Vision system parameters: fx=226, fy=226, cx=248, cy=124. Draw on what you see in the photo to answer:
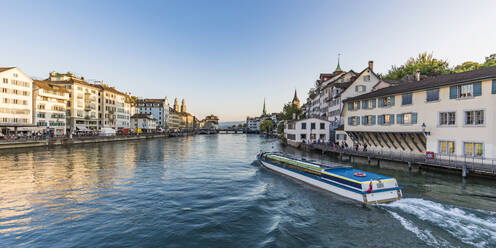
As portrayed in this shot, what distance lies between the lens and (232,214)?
15.0 metres

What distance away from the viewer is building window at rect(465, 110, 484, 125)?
23.7 meters

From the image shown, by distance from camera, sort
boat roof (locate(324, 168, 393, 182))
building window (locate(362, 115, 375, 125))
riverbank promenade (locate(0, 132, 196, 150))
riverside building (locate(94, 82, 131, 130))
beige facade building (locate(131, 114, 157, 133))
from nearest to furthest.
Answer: boat roof (locate(324, 168, 393, 182))
building window (locate(362, 115, 375, 125))
riverbank promenade (locate(0, 132, 196, 150))
riverside building (locate(94, 82, 131, 130))
beige facade building (locate(131, 114, 157, 133))

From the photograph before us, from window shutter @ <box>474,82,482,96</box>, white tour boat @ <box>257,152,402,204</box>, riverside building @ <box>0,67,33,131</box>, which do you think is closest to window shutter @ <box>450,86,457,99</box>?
window shutter @ <box>474,82,482,96</box>

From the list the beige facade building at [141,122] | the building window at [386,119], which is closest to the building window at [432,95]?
the building window at [386,119]

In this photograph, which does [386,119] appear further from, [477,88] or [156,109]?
[156,109]

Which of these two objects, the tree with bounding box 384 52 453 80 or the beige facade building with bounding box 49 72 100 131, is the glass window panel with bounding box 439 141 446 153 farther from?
the beige facade building with bounding box 49 72 100 131

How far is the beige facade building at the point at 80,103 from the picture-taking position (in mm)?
86125

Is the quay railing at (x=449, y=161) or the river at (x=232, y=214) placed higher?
the quay railing at (x=449, y=161)

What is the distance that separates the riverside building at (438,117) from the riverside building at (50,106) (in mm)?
92363

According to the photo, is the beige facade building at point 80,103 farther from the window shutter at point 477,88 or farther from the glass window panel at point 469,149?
the window shutter at point 477,88

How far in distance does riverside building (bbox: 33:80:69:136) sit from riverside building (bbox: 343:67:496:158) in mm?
92363

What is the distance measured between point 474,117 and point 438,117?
3.71 metres

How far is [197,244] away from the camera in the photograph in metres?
11.1

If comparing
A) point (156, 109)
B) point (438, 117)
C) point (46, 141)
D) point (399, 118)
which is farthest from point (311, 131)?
point (156, 109)
